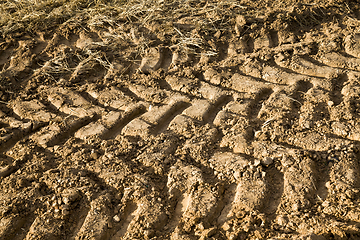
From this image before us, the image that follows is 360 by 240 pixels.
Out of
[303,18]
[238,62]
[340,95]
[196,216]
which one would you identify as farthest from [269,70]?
[196,216]

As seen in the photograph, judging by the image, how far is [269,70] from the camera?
3.64 m

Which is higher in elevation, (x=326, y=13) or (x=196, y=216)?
(x=326, y=13)

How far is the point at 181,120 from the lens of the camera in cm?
320

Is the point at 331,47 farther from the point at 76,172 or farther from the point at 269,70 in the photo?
the point at 76,172

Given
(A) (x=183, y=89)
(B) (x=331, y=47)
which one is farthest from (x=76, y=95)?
(B) (x=331, y=47)

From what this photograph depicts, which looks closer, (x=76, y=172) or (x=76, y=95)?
(x=76, y=172)

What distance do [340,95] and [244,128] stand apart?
39.4 inches

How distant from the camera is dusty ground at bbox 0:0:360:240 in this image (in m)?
2.40

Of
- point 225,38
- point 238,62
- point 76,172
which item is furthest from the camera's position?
point 225,38

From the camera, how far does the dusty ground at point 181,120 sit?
7.87 feet

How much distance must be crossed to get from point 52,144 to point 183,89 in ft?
4.47

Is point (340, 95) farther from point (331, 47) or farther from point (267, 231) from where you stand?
point (267, 231)

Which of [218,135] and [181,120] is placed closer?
[218,135]

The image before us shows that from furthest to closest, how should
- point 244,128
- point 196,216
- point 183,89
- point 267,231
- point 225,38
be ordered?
1. point 225,38
2. point 183,89
3. point 244,128
4. point 196,216
5. point 267,231
